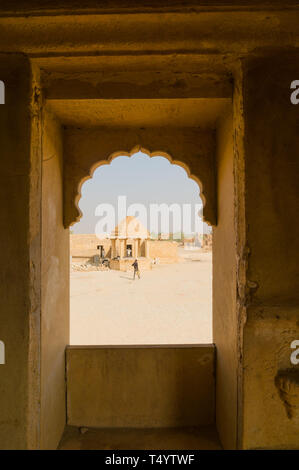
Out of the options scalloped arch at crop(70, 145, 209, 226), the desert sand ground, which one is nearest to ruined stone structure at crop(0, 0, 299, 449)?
scalloped arch at crop(70, 145, 209, 226)

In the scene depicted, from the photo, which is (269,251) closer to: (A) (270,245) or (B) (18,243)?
(A) (270,245)

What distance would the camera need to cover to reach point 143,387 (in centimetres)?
301

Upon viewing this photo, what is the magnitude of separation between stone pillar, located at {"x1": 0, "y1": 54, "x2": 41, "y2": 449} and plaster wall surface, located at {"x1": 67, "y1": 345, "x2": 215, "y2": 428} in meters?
0.96

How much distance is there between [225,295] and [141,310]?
7965 millimetres

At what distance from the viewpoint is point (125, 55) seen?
2074 mm

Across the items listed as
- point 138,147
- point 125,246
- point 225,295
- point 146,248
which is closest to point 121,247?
point 125,246

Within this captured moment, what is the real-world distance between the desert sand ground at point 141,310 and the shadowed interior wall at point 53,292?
4.10m

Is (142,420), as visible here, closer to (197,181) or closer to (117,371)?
(117,371)

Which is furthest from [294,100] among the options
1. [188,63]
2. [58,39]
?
[58,39]

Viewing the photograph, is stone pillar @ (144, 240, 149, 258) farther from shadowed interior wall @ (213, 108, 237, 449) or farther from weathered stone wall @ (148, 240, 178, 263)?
shadowed interior wall @ (213, 108, 237, 449)

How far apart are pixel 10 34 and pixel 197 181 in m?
1.99

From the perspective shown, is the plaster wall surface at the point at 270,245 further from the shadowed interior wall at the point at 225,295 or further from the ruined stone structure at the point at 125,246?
the ruined stone structure at the point at 125,246

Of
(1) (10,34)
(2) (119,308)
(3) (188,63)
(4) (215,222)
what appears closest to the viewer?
(1) (10,34)

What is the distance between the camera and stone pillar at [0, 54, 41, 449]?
79.0 inches
